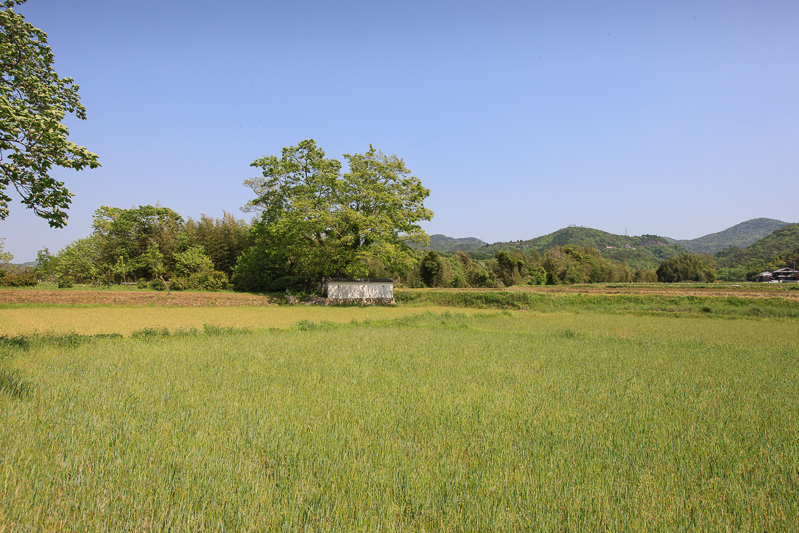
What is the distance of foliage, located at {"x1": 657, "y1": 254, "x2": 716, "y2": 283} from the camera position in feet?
214

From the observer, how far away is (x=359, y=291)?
27.7 metres

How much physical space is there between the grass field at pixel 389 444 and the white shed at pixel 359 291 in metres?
19.3

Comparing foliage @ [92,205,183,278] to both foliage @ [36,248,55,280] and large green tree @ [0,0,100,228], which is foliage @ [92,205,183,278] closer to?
foliage @ [36,248,55,280]

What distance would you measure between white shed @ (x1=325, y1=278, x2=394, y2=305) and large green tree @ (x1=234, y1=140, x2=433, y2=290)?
0.96 meters

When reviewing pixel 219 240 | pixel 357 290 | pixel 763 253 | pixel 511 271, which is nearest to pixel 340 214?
pixel 357 290

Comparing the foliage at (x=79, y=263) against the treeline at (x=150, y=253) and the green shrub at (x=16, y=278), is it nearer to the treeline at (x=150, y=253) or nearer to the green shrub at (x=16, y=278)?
the treeline at (x=150, y=253)

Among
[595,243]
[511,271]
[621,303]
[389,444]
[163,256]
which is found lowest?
[621,303]

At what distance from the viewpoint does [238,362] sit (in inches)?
285

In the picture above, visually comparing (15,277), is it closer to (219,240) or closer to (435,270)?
(219,240)

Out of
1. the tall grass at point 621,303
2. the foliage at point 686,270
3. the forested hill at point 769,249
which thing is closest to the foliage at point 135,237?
the tall grass at point 621,303

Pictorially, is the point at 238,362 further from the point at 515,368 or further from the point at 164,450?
the point at 515,368

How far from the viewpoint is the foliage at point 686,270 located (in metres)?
65.1

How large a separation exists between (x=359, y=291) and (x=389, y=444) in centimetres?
2447

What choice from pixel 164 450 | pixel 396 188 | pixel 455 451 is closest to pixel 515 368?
pixel 455 451
